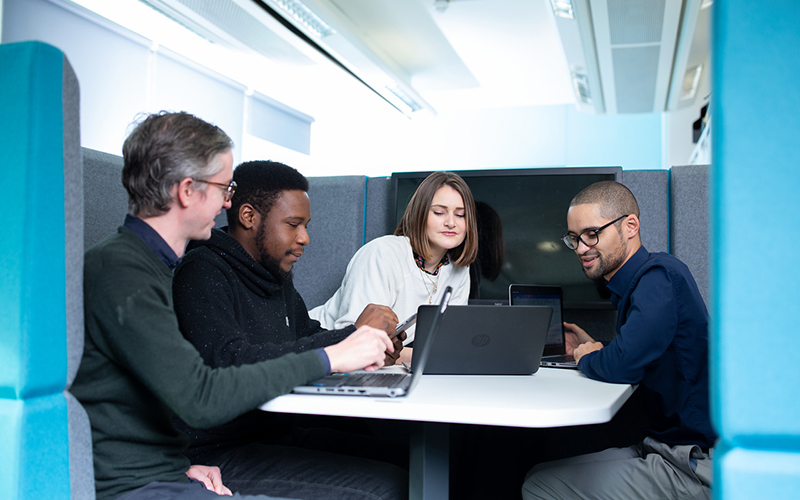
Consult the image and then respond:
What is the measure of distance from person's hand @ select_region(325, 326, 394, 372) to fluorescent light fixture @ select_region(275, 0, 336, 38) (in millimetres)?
3030

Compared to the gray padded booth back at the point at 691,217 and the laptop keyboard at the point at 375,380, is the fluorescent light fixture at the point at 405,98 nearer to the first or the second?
the gray padded booth back at the point at 691,217

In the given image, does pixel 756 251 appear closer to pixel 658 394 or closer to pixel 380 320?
pixel 658 394

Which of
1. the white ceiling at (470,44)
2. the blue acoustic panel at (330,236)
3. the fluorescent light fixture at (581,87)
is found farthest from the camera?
the fluorescent light fixture at (581,87)

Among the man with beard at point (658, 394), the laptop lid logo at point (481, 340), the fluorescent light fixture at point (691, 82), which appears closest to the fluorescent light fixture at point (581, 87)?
the fluorescent light fixture at point (691, 82)

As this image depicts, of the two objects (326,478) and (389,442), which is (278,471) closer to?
(326,478)

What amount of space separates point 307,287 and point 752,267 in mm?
1766

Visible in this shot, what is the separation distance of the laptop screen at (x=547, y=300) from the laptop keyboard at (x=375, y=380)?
763mm

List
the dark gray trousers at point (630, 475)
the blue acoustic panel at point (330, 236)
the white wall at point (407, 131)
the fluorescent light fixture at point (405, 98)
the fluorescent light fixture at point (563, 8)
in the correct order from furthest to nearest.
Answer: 1. the fluorescent light fixture at point (405, 98)
2. the white wall at point (407, 131)
3. the fluorescent light fixture at point (563, 8)
4. the blue acoustic panel at point (330, 236)
5. the dark gray trousers at point (630, 475)

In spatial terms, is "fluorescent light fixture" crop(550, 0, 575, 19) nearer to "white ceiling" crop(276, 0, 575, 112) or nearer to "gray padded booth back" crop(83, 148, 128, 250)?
"white ceiling" crop(276, 0, 575, 112)

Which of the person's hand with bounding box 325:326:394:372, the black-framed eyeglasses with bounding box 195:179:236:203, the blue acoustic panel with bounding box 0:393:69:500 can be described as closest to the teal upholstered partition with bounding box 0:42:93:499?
the blue acoustic panel with bounding box 0:393:69:500

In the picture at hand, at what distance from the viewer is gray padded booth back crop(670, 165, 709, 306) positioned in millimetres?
1891

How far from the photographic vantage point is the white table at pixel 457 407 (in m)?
0.84

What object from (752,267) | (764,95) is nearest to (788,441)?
(752,267)

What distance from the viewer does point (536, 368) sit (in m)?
1.27
